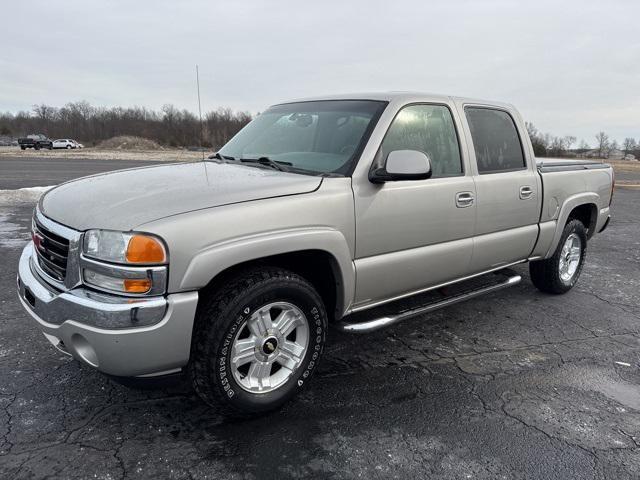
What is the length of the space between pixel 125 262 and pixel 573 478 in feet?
7.83

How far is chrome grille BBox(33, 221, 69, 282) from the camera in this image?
2621 mm

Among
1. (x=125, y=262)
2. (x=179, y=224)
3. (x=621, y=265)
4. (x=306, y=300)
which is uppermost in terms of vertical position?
(x=179, y=224)

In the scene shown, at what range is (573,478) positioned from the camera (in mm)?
2436

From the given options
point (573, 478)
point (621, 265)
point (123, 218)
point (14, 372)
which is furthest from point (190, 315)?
point (621, 265)

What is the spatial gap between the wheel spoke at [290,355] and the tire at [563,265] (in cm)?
320

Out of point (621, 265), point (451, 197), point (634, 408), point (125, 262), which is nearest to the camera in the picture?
point (125, 262)

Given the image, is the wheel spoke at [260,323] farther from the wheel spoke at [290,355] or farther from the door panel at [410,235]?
the door panel at [410,235]

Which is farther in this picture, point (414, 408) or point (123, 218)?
point (414, 408)

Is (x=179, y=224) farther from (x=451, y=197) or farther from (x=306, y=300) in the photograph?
(x=451, y=197)

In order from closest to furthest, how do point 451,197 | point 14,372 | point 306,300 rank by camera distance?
point 306,300 → point 14,372 → point 451,197

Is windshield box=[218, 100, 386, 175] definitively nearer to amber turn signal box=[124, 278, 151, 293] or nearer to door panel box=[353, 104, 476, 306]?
door panel box=[353, 104, 476, 306]

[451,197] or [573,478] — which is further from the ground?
[451,197]

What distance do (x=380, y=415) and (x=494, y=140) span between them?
2593mm

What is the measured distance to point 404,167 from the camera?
3102mm
